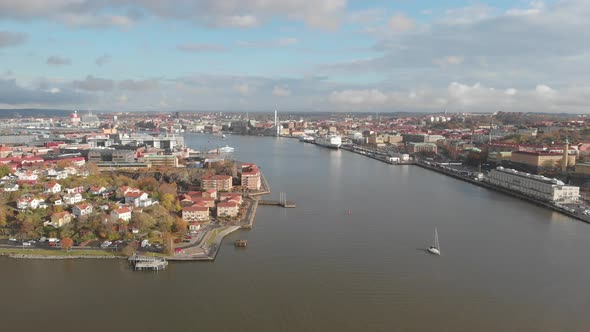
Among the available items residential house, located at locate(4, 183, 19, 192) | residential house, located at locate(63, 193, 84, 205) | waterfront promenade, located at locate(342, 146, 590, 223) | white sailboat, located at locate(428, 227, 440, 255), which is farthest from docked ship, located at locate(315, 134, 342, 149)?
white sailboat, located at locate(428, 227, 440, 255)

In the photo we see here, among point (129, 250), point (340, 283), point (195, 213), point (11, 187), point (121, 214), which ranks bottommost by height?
point (340, 283)

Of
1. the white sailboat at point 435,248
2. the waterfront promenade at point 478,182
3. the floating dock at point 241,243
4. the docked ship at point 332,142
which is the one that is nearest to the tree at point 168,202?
the floating dock at point 241,243

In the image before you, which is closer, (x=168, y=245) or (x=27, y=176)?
(x=168, y=245)

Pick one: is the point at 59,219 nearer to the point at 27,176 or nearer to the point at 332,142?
the point at 27,176

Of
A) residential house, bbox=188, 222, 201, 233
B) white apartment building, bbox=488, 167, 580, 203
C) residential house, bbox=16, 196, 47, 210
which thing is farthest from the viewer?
white apartment building, bbox=488, 167, 580, 203

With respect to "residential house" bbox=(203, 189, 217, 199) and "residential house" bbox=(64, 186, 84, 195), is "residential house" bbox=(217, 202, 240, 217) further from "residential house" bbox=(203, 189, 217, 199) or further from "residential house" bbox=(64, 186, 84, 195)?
"residential house" bbox=(64, 186, 84, 195)

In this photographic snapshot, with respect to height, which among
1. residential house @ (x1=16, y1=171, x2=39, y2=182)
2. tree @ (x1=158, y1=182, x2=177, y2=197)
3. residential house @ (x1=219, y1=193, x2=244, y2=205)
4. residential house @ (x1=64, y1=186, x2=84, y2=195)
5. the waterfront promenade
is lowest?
the waterfront promenade

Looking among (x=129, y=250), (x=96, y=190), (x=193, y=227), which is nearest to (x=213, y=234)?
(x=193, y=227)
